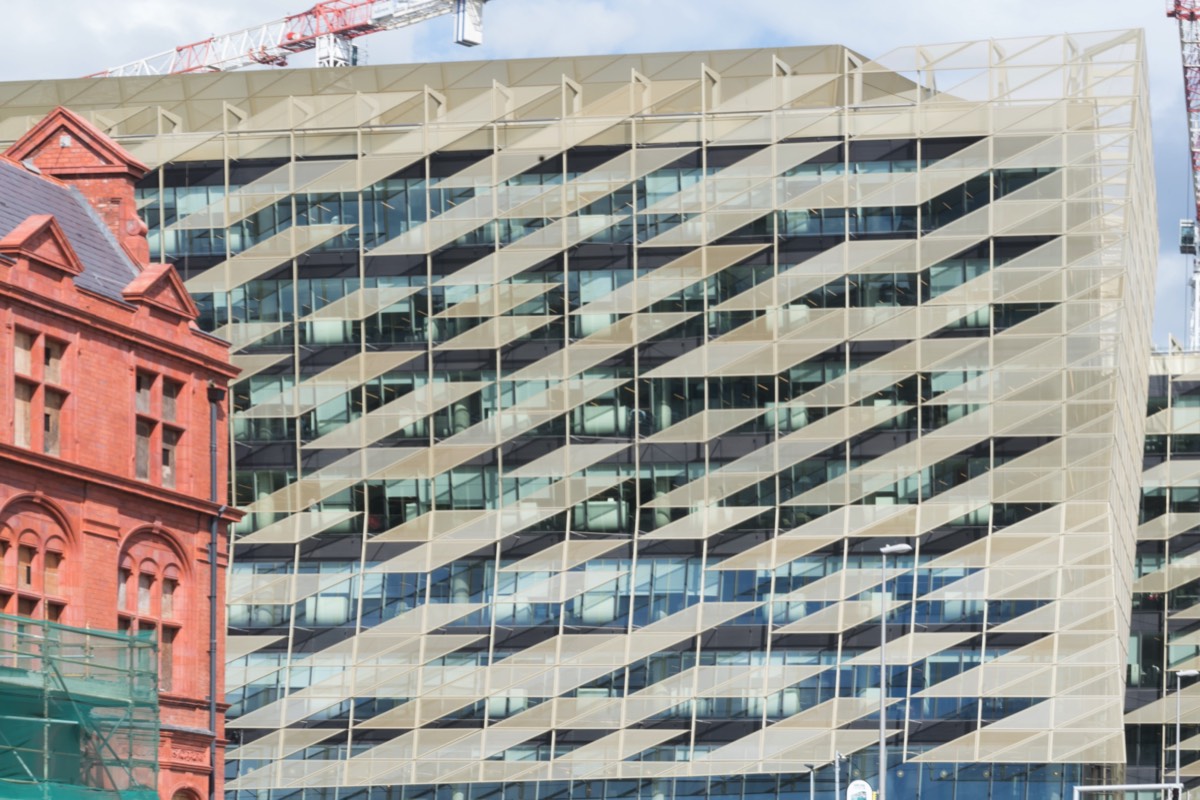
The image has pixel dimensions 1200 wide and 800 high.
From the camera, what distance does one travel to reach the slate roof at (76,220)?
6038cm

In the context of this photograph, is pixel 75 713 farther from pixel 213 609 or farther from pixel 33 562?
pixel 213 609

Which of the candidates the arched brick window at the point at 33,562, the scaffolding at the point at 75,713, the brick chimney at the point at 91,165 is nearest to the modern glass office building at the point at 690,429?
the brick chimney at the point at 91,165

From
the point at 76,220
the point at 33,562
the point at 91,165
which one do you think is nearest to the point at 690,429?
the point at 91,165

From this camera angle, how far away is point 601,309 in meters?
93.1

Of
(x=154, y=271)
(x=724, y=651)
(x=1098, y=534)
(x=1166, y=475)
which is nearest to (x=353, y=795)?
(x=724, y=651)

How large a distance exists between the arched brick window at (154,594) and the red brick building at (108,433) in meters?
0.04

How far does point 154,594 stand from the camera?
5928cm

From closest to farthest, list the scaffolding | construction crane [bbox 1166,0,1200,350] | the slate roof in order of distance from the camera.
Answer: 1. the scaffolding
2. the slate roof
3. construction crane [bbox 1166,0,1200,350]

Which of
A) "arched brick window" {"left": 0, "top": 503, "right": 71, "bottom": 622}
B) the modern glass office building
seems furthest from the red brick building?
the modern glass office building

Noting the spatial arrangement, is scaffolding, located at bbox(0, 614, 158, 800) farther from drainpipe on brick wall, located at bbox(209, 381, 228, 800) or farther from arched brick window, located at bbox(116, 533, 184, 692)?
drainpipe on brick wall, located at bbox(209, 381, 228, 800)

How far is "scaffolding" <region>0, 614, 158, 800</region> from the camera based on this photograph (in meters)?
50.2

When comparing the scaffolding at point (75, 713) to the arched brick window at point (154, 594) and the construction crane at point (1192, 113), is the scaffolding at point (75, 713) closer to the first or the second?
the arched brick window at point (154, 594)

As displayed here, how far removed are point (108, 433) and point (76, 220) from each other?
8225mm

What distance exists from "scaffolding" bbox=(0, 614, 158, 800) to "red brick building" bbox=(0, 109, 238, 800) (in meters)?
2.61
